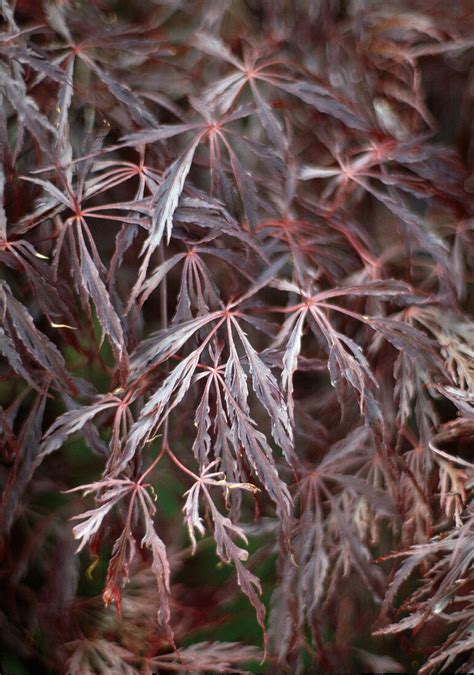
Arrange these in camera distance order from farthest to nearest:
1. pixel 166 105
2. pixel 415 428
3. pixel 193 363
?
pixel 415 428 < pixel 166 105 < pixel 193 363

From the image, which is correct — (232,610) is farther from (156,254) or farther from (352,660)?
(156,254)

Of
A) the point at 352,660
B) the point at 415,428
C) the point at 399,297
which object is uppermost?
the point at 399,297

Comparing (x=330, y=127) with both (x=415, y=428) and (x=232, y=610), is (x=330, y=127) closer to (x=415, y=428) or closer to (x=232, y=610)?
(x=415, y=428)

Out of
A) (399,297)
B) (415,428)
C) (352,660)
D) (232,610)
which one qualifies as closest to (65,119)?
(399,297)

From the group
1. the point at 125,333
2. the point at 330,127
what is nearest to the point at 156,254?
the point at 125,333

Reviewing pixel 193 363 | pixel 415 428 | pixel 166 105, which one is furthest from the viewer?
pixel 415 428

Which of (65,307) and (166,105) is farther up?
(166,105)

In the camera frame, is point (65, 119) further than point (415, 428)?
No
